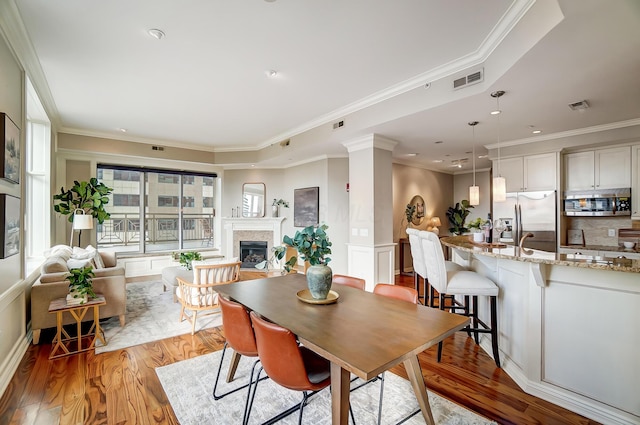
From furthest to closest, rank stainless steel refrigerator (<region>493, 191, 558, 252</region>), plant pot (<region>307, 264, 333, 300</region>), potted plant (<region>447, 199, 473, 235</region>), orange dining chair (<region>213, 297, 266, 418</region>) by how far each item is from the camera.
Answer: potted plant (<region>447, 199, 473, 235</region>)
stainless steel refrigerator (<region>493, 191, 558, 252</region>)
plant pot (<region>307, 264, 333, 300</region>)
orange dining chair (<region>213, 297, 266, 418</region>)

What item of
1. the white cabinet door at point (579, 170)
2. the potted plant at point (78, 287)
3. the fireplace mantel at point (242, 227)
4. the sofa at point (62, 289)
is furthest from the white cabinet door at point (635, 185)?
the potted plant at point (78, 287)

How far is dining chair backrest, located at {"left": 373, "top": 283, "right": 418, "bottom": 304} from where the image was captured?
2.12 m

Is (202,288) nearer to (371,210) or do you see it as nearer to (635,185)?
(371,210)

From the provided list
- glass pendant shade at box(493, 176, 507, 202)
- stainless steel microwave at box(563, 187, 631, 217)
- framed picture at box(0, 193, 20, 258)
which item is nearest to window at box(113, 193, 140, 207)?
framed picture at box(0, 193, 20, 258)

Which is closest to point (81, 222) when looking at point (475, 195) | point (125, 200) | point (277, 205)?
point (125, 200)

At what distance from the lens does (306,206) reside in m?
6.62

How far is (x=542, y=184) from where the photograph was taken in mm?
4703

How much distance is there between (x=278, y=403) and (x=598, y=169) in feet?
18.1

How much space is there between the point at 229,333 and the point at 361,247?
3.02 m

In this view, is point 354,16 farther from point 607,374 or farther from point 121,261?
point 121,261

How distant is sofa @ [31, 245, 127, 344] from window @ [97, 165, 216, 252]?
2595mm

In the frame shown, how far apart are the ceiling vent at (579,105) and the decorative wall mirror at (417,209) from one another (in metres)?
3.88

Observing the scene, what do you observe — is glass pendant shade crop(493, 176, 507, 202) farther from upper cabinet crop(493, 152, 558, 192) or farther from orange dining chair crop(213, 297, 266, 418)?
orange dining chair crop(213, 297, 266, 418)

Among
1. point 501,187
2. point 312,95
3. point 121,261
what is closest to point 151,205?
point 121,261
